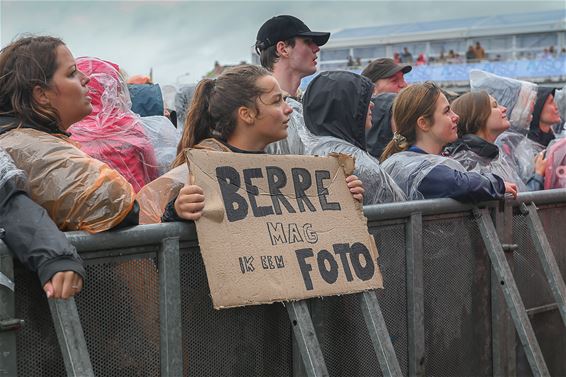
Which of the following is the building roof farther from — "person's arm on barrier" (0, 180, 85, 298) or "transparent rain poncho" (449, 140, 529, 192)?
"person's arm on barrier" (0, 180, 85, 298)

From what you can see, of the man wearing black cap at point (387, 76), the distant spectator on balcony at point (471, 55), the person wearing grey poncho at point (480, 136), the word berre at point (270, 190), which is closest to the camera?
the word berre at point (270, 190)

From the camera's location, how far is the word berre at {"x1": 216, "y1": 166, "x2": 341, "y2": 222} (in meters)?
3.38

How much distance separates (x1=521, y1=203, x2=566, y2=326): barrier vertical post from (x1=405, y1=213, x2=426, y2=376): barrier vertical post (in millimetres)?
945

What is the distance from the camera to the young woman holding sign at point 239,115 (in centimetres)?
388

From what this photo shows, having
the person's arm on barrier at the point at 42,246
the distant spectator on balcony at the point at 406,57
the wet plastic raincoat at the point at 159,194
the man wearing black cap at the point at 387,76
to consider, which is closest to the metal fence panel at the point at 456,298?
the wet plastic raincoat at the point at 159,194

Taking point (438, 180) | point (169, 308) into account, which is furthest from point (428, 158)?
point (169, 308)

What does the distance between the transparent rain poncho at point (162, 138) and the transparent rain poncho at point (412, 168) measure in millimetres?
1119

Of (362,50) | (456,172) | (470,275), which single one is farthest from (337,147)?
(362,50)

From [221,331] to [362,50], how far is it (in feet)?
112

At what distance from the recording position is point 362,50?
36719 millimetres

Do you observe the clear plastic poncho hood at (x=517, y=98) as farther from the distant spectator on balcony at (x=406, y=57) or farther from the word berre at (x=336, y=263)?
the distant spectator on balcony at (x=406, y=57)

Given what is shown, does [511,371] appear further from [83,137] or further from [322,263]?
[83,137]

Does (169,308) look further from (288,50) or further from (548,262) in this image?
(288,50)

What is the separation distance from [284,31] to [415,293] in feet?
6.45
